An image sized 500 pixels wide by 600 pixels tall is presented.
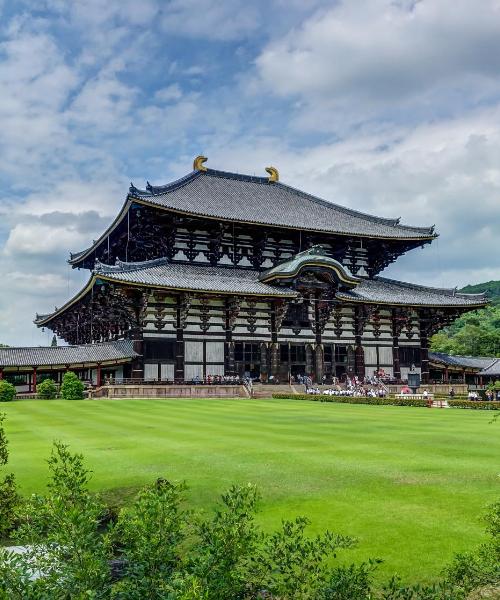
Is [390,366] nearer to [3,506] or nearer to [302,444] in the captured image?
[302,444]

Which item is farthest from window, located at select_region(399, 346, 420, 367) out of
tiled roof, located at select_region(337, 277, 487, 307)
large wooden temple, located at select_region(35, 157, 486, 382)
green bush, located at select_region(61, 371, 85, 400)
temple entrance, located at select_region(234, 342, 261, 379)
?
green bush, located at select_region(61, 371, 85, 400)

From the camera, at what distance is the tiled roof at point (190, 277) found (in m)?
45.9

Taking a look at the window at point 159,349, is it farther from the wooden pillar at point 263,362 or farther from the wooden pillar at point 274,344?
the wooden pillar at point 274,344

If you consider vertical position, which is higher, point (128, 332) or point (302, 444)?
point (128, 332)

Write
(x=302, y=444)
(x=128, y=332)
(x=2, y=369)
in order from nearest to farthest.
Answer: (x=302, y=444) → (x=2, y=369) → (x=128, y=332)

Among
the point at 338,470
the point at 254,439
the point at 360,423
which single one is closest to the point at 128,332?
the point at 360,423

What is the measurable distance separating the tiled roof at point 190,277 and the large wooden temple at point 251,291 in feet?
0.42

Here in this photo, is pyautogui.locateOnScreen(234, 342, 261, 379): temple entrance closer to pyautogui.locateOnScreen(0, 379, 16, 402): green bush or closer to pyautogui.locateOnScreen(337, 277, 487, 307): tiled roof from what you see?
pyautogui.locateOnScreen(337, 277, 487, 307): tiled roof

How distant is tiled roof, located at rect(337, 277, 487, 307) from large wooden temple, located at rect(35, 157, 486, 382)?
0.20m

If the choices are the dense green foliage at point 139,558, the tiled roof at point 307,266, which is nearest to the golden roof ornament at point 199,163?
the tiled roof at point 307,266

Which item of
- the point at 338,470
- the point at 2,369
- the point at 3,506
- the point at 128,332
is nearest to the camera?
the point at 3,506

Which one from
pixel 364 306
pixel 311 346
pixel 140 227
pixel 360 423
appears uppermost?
pixel 140 227

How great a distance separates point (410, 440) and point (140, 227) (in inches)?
1532

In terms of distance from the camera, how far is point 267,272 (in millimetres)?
55438
